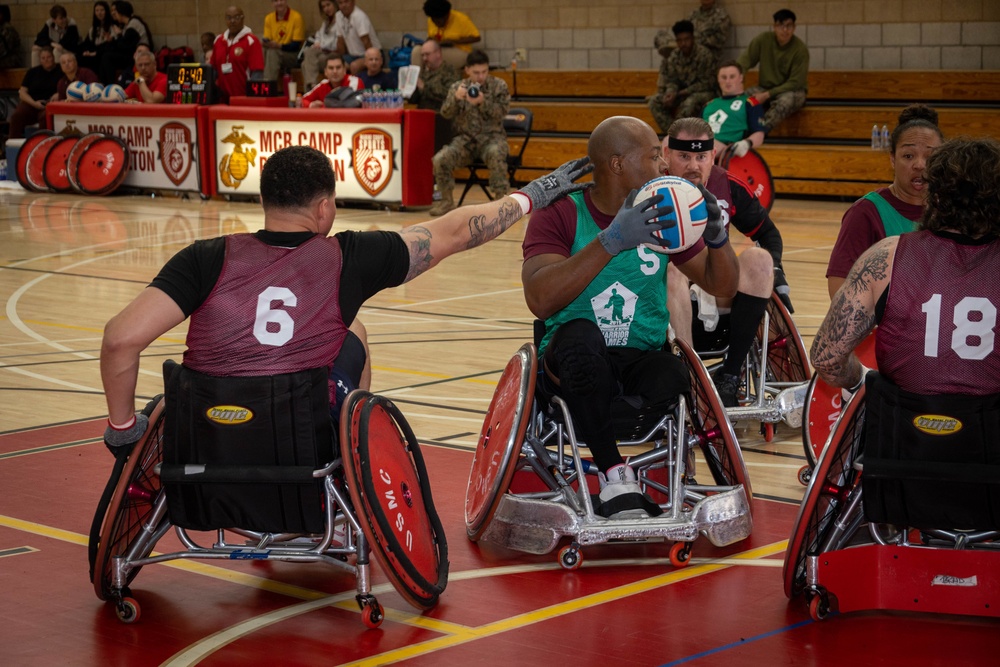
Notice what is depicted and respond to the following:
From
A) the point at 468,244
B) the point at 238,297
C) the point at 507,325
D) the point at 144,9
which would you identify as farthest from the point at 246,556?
the point at 144,9

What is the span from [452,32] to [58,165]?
564 cm

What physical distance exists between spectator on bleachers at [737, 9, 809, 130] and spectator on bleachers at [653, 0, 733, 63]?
719 mm

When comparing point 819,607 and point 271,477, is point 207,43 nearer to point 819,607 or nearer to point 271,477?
point 271,477

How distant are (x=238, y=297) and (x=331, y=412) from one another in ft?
1.40

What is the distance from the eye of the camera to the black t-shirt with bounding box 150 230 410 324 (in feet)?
11.9

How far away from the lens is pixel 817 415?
5.34 m

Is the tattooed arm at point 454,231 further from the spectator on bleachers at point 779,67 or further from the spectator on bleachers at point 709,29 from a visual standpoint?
the spectator on bleachers at point 709,29

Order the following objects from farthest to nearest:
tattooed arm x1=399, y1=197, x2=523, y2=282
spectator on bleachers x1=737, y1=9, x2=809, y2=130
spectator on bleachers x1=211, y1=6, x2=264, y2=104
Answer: spectator on bleachers x1=211, y1=6, x2=264, y2=104 < spectator on bleachers x1=737, y1=9, x2=809, y2=130 < tattooed arm x1=399, y1=197, x2=523, y2=282

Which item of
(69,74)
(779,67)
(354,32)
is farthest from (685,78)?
(69,74)

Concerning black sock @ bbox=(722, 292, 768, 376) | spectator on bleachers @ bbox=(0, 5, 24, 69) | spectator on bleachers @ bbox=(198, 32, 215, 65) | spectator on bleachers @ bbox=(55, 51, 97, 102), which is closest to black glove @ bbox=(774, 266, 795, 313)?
black sock @ bbox=(722, 292, 768, 376)

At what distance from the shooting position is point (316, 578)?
413 cm

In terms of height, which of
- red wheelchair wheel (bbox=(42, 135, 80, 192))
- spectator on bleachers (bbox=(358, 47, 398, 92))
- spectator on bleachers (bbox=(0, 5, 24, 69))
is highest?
spectator on bleachers (bbox=(0, 5, 24, 69))

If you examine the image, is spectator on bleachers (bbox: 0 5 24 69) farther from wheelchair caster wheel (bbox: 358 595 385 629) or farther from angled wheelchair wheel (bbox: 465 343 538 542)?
wheelchair caster wheel (bbox: 358 595 385 629)

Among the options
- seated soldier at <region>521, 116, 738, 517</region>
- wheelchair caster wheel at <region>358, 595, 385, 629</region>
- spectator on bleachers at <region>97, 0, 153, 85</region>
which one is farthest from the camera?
spectator on bleachers at <region>97, 0, 153, 85</region>
